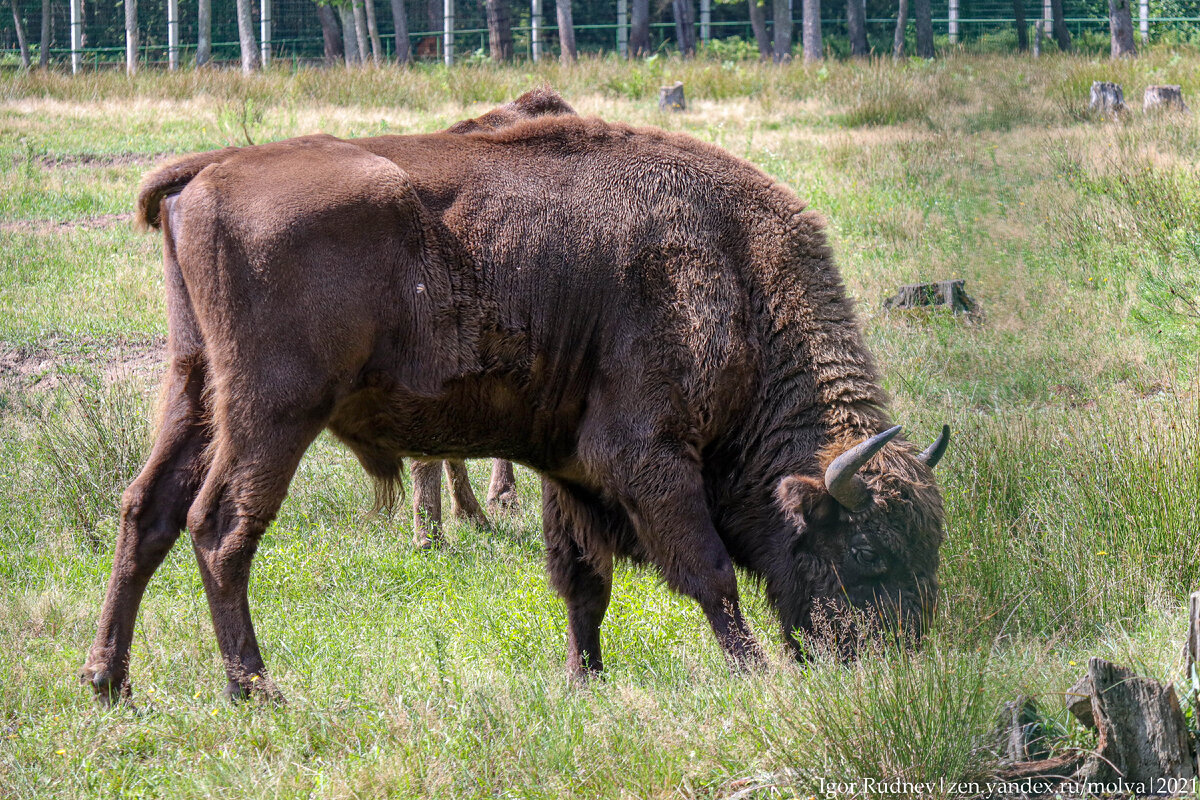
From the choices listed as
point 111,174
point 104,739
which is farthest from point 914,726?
point 111,174

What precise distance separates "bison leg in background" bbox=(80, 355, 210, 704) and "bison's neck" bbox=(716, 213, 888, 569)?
2.27 metres

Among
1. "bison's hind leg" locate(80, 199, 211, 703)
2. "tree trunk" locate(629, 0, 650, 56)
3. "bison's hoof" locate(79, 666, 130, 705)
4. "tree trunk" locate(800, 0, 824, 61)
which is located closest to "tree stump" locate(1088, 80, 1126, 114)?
"tree trunk" locate(800, 0, 824, 61)

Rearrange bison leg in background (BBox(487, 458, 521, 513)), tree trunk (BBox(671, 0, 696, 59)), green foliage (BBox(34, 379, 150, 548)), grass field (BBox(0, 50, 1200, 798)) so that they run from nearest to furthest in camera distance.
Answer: grass field (BBox(0, 50, 1200, 798)) → green foliage (BBox(34, 379, 150, 548)) → bison leg in background (BBox(487, 458, 521, 513)) → tree trunk (BBox(671, 0, 696, 59))

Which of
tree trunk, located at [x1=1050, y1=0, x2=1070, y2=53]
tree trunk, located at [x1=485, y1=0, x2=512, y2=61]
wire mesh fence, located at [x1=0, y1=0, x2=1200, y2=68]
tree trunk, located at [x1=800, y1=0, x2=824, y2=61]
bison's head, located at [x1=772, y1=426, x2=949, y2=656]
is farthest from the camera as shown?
wire mesh fence, located at [x1=0, y1=0, x2=1200, y2=68]

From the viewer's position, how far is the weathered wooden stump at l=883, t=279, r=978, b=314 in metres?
9.94

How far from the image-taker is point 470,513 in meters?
7.22

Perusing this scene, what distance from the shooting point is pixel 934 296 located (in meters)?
10.1

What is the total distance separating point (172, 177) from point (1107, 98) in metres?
15.9

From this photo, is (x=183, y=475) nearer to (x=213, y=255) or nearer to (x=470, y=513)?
(x=213, y=255)

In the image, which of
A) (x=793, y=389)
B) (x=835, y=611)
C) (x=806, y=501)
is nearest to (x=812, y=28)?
(x=793, y=389)

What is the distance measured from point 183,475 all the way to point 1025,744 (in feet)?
11.0

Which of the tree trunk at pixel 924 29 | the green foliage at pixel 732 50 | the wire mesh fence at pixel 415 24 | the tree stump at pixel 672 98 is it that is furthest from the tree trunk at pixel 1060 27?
the tree stump at pixel 672 98

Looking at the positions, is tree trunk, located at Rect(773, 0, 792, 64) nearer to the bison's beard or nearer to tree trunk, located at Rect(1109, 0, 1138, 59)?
tree trunk, located at Rect(1109, 0, 1138, 59)

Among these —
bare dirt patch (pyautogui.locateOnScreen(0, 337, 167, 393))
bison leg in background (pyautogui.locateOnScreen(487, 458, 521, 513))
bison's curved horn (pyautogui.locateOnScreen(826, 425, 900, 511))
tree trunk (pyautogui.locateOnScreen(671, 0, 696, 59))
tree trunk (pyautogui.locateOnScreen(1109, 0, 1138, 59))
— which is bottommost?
bison leg in background (pyautogui.locateOnScreen(487, 458, 521, 513))
